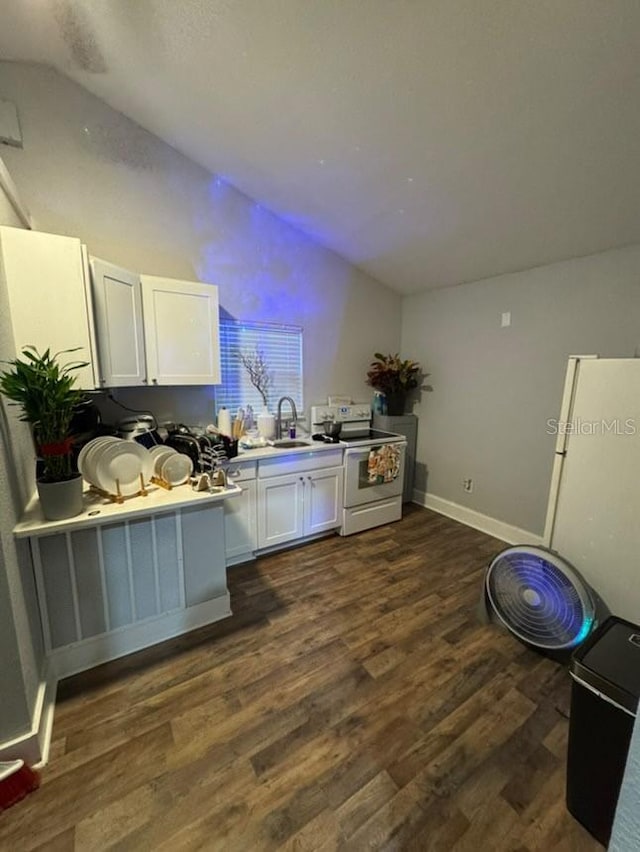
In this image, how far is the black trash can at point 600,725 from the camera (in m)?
1.03

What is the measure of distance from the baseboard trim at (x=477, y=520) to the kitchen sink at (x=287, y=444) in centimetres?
161

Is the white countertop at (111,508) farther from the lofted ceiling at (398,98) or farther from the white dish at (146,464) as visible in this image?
the lofted ceiling at (398,98)

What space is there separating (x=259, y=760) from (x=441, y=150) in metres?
3.01

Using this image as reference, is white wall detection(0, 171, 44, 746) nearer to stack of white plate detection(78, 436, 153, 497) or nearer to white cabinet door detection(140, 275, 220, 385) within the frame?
stack of white plate detection(78, 436, 153, 497)

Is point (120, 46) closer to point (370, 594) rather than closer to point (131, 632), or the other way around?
point (131, 632)

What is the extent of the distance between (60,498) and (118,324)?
1064mm

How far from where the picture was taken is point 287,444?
295cm

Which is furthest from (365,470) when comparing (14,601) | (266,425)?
(14,601)

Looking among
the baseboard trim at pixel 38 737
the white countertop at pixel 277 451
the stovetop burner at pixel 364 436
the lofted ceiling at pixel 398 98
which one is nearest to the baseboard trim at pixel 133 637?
the baseboard trim at pixel 38 737

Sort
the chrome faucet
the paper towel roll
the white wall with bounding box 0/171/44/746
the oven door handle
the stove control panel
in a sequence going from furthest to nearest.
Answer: the stove control panel → the chrome faucet → the oven door handle → the paper towel roll → the white wall with bounding box 0/171/44/746

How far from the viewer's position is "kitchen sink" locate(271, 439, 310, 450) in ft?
9.32

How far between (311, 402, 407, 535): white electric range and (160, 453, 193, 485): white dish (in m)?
1.39

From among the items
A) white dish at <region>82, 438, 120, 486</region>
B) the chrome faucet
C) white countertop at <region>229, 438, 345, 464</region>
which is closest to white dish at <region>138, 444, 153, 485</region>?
white dish at <region>82, 438, 120, 486</region>

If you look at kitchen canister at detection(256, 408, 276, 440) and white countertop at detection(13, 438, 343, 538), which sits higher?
kitchen canister at detection(256, 408, 276, 440)
